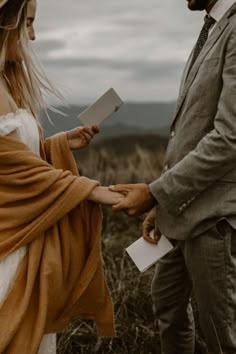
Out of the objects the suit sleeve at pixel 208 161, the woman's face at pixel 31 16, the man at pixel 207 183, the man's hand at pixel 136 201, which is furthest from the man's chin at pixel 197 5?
the man's hand at pixel 136 201

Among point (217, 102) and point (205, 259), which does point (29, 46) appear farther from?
point (205, 259)

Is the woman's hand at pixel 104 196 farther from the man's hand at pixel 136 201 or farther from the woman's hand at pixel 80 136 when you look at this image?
the woman's hand at pixel 80 136

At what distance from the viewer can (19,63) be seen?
3.36 meters

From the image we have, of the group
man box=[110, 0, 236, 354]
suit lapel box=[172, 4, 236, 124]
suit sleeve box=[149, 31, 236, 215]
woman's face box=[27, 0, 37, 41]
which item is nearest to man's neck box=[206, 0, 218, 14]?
man box=[110, 0, 236, 354]

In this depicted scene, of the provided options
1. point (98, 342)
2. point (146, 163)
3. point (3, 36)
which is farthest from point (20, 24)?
point (146, 163)

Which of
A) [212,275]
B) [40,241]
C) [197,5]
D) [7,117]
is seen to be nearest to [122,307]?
[212,275]

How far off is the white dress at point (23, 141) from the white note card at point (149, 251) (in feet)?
1.60

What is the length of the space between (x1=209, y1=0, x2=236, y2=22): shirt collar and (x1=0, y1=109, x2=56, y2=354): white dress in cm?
89

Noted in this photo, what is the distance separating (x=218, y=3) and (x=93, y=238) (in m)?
1.14

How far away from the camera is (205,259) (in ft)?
10.7

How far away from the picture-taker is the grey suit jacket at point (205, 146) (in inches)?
121

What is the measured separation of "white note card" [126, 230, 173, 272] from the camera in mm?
3363

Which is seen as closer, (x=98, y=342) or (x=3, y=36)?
(x=3, y=36)

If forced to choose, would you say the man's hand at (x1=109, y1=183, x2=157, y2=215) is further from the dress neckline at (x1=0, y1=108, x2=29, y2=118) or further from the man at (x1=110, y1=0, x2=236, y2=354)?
the dress neckline at (x1=0, y1=108, x2=29, y2=118)
